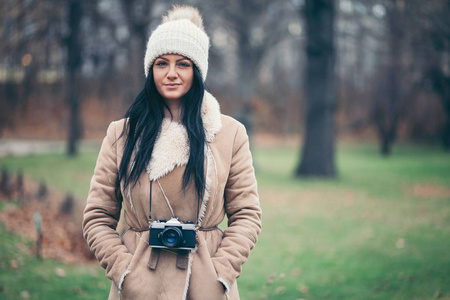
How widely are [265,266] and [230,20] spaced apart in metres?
13.1

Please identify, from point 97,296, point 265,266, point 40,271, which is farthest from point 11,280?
point 265,266

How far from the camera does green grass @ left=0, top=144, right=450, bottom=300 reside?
5.31 meters

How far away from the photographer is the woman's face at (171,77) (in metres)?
2.27

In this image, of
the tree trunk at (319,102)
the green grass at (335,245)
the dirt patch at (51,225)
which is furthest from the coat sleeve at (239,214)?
the tree trunk at (319,102)

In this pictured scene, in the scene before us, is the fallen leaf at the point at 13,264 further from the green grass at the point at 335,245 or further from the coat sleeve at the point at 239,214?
the coat sleeve at the point at 239,214

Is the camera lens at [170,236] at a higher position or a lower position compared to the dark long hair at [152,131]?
lower

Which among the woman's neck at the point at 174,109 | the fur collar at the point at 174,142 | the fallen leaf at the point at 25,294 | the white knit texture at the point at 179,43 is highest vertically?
the white knit texture at the point at 179,43

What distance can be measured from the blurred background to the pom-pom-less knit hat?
0.61m

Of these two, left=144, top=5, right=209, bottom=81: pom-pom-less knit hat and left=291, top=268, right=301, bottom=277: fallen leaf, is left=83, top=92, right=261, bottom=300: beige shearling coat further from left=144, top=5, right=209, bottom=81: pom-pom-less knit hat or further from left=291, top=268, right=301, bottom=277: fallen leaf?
left=291, top=268, right=301, bottom=277: fallen leaf

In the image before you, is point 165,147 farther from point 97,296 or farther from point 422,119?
point 422,119

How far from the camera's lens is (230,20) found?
1777 cm

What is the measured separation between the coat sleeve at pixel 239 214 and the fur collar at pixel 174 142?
0.14 metres

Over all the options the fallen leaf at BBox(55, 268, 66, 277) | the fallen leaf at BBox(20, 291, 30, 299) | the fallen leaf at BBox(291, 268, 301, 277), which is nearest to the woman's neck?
the fallen leaf at BBox(20, 291, 30, 299)

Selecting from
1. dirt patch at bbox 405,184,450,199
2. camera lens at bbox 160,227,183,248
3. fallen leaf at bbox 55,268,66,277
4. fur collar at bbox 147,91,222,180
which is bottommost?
dirt patch at bbox 405,184,450,199
